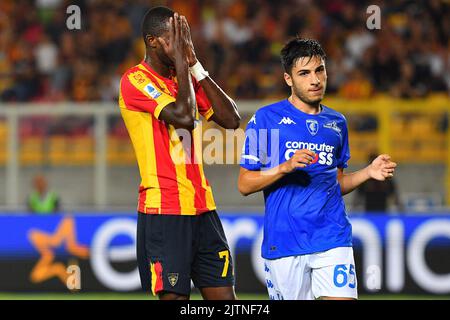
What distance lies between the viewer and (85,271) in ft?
34.3

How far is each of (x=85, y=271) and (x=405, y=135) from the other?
402 cm

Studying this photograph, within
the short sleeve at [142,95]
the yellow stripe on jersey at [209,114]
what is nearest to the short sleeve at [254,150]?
the yellow stripe on jersey at [209,114]

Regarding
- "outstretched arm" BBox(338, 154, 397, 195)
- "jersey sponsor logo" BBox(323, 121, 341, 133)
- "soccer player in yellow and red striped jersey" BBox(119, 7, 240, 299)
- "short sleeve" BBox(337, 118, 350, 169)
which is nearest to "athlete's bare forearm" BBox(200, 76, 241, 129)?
"soccer player in yellow and red striped jersey" BBox(119, 7, 240, 299)

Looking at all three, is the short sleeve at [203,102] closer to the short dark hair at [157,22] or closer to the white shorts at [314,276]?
the short dark hair at [157,22]

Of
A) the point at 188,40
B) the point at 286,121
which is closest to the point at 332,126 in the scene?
the point at 286,121

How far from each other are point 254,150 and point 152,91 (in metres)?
0.66

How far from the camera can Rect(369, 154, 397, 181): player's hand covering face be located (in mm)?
5348

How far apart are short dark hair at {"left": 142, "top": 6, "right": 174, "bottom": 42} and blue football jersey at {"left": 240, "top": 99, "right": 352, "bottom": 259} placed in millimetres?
732

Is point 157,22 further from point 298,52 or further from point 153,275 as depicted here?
point 153,275

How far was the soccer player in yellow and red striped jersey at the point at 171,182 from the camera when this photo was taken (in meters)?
5.34
